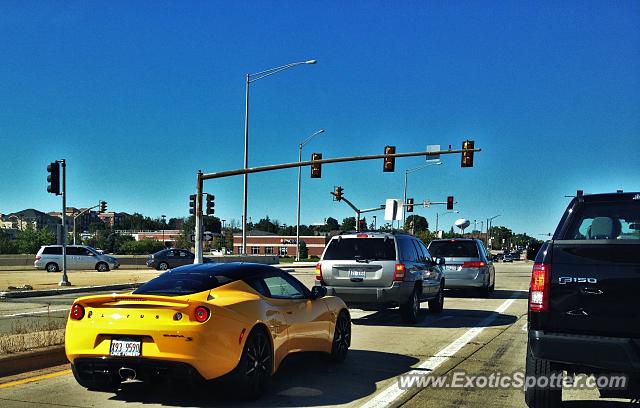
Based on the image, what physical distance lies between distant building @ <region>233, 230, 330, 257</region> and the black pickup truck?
126457mm

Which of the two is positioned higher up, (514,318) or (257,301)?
(257,301)

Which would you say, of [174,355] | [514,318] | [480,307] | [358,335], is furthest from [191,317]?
[480,307]

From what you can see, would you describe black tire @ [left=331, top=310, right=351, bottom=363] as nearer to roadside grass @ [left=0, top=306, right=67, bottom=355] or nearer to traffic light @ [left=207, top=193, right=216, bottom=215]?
roadside grass @ [left=0, top=306, right=67, bottom=355]

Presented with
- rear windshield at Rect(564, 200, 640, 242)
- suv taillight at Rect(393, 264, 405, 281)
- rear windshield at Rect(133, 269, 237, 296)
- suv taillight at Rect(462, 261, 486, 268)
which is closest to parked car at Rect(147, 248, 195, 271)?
suv taillight at Rect(462, 261, 486, 268)

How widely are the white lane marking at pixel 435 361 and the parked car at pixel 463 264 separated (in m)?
3.86

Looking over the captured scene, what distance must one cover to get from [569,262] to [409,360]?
14.2 ft

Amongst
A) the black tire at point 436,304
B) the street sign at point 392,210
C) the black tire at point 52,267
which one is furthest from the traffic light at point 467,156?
the black tire at point 52,267

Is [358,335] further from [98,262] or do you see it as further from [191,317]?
[98,262]

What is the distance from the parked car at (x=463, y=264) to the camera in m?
19.2

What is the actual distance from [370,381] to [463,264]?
12137 mm

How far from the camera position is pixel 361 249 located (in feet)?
43.2

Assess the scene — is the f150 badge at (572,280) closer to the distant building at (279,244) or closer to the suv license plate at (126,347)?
the suv license plate at (126,347)

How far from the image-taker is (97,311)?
646 centimetres

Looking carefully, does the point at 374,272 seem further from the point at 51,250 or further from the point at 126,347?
the point at 51,250
